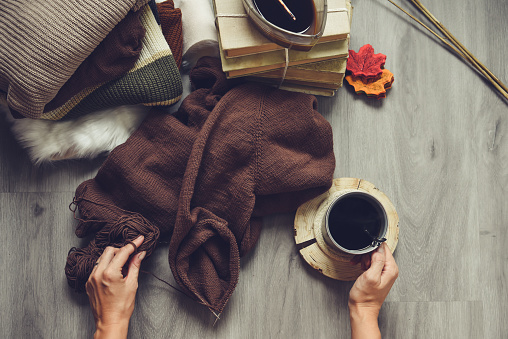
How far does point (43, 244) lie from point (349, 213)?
676mm

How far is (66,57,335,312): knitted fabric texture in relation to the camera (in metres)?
0.77

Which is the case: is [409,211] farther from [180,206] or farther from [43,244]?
[43,244]

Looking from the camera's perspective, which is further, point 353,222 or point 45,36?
point 353,222

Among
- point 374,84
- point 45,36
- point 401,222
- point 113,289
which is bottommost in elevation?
point 401,222

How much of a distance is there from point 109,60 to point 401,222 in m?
0.72

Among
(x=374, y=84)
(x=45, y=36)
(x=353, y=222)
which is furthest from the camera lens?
(x=374, y=84)

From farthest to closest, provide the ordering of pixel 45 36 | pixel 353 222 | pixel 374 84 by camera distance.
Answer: pixel 374 84, pixel 353 222, pixel 45 36

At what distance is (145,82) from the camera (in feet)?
2.44

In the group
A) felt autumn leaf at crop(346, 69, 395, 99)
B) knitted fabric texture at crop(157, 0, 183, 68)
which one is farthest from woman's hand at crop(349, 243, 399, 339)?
knitted fabric texture at crop(157, 0, 183, 68)

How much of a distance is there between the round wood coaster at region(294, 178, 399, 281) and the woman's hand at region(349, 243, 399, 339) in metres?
0.06

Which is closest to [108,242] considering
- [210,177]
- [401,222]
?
[210,177]

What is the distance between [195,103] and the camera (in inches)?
31.8

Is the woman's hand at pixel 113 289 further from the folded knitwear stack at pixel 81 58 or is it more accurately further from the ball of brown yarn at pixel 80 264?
the folded knitwear stack at pixel 81 58

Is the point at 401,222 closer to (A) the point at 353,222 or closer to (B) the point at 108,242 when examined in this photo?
(A) the point at 353,222
